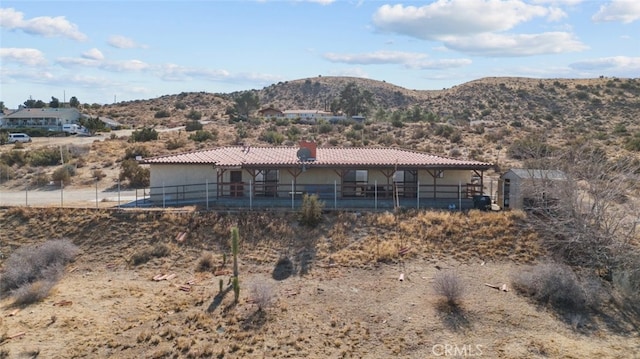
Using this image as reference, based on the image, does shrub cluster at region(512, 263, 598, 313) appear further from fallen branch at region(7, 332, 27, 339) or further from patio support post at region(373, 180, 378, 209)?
fallen branch at region(7, 332, 27, 339)

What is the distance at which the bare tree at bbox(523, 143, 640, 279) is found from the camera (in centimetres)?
2155

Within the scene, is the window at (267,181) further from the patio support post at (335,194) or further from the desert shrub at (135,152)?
the desert shrub at (135,152)

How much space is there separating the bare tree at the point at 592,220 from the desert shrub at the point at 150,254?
17.0 m

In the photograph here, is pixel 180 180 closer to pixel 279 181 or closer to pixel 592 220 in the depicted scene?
pixel 279 181

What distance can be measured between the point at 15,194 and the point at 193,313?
71.7 ft

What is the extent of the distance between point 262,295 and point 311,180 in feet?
37.3

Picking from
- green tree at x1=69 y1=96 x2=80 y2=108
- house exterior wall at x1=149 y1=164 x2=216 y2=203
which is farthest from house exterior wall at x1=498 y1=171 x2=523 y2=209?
green tree at x1=69 y1=96 x2=80 y2=108

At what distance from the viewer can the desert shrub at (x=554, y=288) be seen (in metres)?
19.4

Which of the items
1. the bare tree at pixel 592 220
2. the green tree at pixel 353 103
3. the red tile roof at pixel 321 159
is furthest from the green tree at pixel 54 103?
the bare tree at pixel 592 220

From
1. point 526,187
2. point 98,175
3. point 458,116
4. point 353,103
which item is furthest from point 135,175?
point 458,116

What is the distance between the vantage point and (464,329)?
58.7ft

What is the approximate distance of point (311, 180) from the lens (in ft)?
97.6

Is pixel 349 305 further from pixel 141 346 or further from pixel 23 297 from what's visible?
pixel 23 297

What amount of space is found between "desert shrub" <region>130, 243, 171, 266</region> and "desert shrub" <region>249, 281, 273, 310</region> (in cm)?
588
